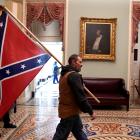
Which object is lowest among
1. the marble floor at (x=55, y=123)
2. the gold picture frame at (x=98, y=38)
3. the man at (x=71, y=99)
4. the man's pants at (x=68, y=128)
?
the marble floor at (x=55, y=123)

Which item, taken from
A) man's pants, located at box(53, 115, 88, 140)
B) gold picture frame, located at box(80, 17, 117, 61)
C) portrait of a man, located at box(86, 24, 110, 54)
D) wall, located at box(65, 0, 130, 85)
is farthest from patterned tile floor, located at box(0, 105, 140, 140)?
portrait of a man, located at box(86, 24, 110, 54)

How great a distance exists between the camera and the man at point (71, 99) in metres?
3.73

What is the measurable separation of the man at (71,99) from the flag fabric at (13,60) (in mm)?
489

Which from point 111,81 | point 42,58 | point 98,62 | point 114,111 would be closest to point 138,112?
point 114,111

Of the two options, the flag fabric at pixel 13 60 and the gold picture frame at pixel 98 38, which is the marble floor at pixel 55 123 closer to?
the gold picture frame at pixel 98 38

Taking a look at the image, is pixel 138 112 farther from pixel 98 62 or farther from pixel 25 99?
pixel 25 99

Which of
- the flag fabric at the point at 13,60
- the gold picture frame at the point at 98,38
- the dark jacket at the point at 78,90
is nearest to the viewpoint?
the dark jacket at the point at 78,90

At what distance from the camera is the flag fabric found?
12.7ft

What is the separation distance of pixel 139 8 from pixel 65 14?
7.21 ft

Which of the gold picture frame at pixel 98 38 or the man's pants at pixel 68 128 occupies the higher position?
the gold picture frame at pixel 98 38

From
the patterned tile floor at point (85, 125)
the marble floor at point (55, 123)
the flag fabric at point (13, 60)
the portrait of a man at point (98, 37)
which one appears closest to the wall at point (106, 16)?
the portrait of a man at point (98, 37)

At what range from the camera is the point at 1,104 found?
3.79 meters

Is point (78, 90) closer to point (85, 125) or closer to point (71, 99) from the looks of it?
point (71, 99)

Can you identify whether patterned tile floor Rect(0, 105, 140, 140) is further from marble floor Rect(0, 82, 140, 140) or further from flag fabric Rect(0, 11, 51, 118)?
flag fabric Rect(0, 11, 51, 118)
